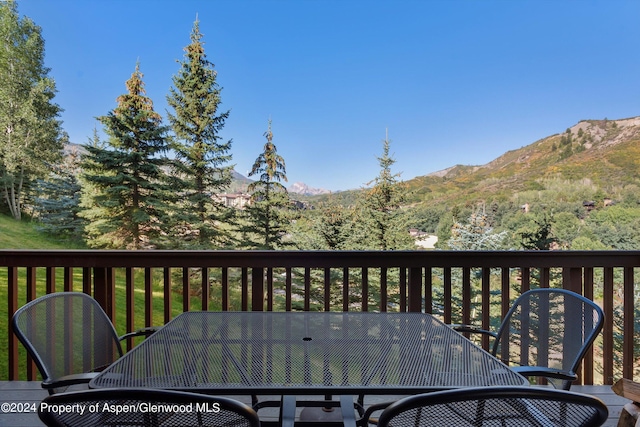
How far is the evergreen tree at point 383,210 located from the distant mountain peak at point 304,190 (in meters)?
1.21

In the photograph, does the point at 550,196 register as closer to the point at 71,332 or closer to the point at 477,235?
the point at 477,235

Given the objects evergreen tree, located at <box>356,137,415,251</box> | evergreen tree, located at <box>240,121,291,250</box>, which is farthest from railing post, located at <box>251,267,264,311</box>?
evergreen tree, located at <box>356,137,415,251</box>

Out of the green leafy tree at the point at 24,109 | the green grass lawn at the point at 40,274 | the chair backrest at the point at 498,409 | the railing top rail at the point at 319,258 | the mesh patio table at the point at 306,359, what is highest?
the green leafy tree at the point at 24,109

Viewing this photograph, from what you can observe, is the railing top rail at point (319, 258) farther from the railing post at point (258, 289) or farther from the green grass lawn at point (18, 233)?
the green grass lawn at point (18, 233)

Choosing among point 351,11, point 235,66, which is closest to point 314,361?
point 351,11

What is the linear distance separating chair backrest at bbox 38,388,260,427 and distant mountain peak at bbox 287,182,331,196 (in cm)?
852

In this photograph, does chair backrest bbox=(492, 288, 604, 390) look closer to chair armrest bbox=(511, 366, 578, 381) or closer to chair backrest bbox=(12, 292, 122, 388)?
chair armrest bbox=(511, 366, 578, 381)

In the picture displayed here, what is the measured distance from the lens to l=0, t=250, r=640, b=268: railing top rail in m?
2.28

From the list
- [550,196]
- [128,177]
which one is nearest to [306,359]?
[550,196]

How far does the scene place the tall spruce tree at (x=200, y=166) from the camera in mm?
8844

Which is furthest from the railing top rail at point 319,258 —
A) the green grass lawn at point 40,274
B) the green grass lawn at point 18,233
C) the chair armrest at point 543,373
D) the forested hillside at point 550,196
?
the green grass lawn at point 18,233

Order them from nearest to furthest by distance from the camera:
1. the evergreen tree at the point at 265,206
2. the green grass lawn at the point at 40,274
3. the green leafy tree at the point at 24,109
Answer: the green leafy tree at the point at 24,109, the green grass lawn at the point at 40,274, the evergreen tree at the point at 265,206

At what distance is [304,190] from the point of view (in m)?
9.41

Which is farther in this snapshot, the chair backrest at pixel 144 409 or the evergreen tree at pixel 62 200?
the evergreen tree at pixel 62 200
